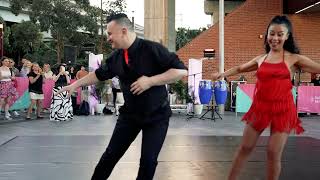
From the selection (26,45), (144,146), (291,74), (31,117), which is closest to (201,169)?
(291,74)

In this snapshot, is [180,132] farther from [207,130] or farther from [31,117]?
[31,117]

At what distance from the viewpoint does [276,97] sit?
498cm

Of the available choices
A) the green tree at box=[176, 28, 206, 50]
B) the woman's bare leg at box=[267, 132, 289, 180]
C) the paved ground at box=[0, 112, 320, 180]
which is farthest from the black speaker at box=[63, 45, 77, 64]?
the green tree at box=[176, 28, 206, 50]

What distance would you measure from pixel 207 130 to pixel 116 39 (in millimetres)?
8440

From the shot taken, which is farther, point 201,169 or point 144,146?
point 201,169

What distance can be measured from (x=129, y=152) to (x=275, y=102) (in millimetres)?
3970

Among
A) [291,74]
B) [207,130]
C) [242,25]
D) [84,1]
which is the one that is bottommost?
[207,130]

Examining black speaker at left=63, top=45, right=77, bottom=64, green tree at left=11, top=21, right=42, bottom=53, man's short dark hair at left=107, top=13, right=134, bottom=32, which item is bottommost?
man's short dark hair at left=107, top=13, right=134, bottom=32

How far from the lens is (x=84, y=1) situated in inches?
1454

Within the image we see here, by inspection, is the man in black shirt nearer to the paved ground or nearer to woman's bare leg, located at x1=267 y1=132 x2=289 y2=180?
woman's bare leg, located at x1=267 y1=132 x2=289 y2=180

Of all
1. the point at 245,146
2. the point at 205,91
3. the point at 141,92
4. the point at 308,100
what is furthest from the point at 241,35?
the point at 141,92

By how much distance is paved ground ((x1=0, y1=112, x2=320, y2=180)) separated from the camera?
6711 mm

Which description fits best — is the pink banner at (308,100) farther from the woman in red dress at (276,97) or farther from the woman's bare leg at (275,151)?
the woman's bare leg at (275,151)

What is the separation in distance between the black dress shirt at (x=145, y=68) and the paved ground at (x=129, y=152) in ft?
7.32
